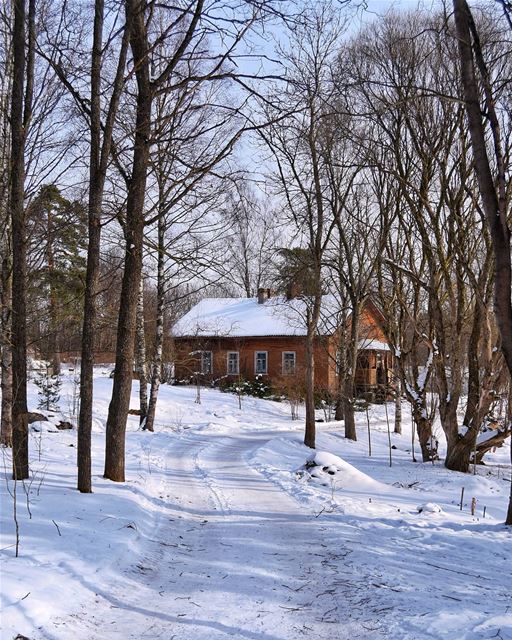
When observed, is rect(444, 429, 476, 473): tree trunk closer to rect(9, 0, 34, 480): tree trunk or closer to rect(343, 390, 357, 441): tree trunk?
rect(343, 390, 357, 441): tree trunk

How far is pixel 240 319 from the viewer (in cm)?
3869

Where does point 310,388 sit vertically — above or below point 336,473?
above

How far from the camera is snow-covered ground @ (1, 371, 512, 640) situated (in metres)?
3.86

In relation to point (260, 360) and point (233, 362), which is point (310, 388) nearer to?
point (260, 360)

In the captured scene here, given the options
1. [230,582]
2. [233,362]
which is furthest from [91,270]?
[233,362]

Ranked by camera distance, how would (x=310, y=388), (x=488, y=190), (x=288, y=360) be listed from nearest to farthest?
(x=488, y=190) → (x=310, y=388) → (x=288, y=360)

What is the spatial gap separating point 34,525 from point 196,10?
666 cm

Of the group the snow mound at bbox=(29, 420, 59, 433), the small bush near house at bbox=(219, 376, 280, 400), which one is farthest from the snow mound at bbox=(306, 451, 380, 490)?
the small bush near house at bbox=(219, 376, 280, 400)

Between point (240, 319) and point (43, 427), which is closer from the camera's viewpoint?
point (43, 427)

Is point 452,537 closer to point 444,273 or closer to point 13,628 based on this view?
point 13,628

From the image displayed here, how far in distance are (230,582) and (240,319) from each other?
3395cm


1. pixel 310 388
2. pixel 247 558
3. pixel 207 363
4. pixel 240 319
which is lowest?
pixel 247 558

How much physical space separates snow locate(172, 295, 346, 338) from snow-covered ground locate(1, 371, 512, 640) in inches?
932

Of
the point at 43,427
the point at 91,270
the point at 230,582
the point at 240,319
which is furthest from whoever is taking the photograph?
the point at 240,319
